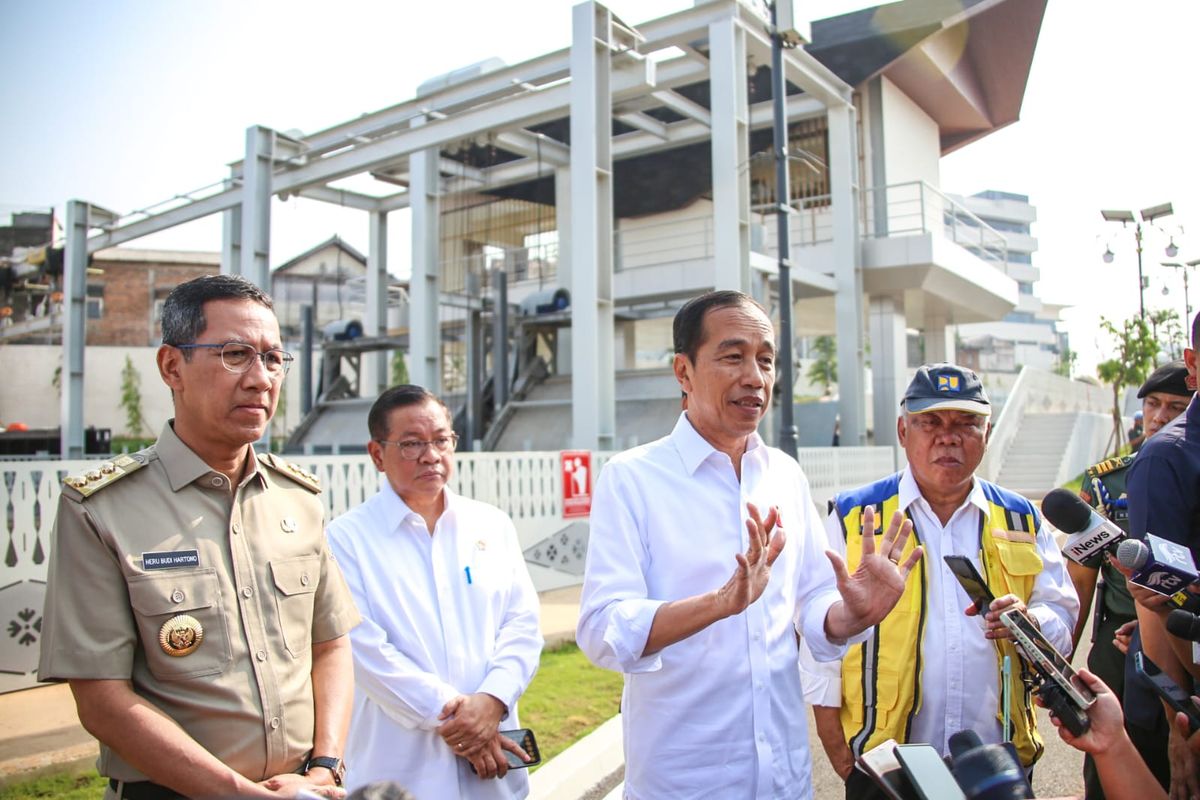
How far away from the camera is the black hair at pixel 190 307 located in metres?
2.12

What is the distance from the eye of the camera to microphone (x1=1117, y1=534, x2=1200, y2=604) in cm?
180

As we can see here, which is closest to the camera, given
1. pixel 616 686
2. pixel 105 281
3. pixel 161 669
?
pixel 161 669

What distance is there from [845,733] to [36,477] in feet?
19.4

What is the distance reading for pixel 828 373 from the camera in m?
52.3

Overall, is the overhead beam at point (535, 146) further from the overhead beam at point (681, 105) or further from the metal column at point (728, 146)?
the metal column at point (728, 146)

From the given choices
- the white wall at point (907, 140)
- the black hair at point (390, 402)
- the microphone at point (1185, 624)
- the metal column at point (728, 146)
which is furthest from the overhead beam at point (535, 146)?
the microphone at point (1185, 624)

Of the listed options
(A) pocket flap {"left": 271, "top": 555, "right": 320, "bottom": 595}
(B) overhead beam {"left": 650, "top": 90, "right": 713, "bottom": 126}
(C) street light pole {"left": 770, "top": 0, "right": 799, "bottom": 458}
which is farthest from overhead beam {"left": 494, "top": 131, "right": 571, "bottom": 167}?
(A) pocket flap {"left": 271, "top": 555, "right": 320, "bottom": 595}

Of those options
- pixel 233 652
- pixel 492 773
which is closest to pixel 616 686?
pixel 492 773

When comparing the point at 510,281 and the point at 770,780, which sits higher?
the point at 510,281

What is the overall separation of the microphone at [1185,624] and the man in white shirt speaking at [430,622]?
189cm

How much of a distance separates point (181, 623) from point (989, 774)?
165 cm

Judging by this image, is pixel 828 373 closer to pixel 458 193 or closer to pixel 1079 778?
pixel 458 193

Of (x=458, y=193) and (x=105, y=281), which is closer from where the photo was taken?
(x=458, y=193)

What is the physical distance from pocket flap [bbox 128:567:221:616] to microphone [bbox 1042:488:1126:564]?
193cm
